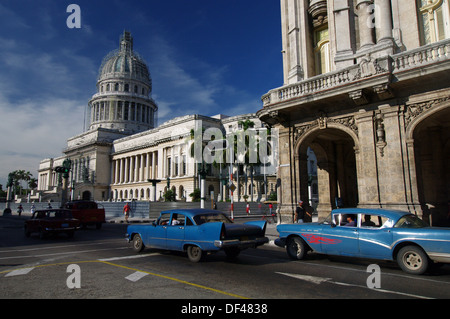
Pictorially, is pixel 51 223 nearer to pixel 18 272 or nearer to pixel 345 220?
pixel 18 272

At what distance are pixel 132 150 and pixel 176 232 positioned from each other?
8005 cm

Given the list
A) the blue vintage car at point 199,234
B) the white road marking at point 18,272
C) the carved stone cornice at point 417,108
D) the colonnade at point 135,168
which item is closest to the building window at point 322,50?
the carved stone cornice at point 417,108

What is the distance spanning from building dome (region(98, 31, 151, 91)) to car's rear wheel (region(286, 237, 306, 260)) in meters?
104

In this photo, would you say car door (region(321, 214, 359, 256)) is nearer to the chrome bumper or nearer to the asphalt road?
the asphalt road

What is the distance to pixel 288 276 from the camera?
23.6 ft

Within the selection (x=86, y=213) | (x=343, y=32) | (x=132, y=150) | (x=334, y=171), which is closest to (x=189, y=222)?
(x=343, y=32)

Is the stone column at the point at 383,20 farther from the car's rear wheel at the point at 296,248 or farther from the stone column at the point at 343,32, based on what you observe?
the car's rear wheel at the point at 296,248

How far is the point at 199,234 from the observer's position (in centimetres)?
885

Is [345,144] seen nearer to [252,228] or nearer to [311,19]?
[311,19]

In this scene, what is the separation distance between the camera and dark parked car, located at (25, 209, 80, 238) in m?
15.6

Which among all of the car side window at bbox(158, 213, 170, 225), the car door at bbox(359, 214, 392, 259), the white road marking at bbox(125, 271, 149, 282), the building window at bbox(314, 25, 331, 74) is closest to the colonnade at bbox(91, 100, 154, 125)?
the building window at bbox(314, 25, 331, 74)

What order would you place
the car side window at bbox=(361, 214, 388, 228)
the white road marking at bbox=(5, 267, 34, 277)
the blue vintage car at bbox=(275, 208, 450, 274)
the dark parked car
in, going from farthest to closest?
the dark parked car < the car side window at bbox=(361, 214, 388, 228) < the white road marking at bbox=(5, 267, 34, 277) < the blue vintage car at bbox=(275, 208, 450, 274)

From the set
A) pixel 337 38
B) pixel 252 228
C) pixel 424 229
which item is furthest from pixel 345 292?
pixel 337 38

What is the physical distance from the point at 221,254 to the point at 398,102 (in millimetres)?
9923
